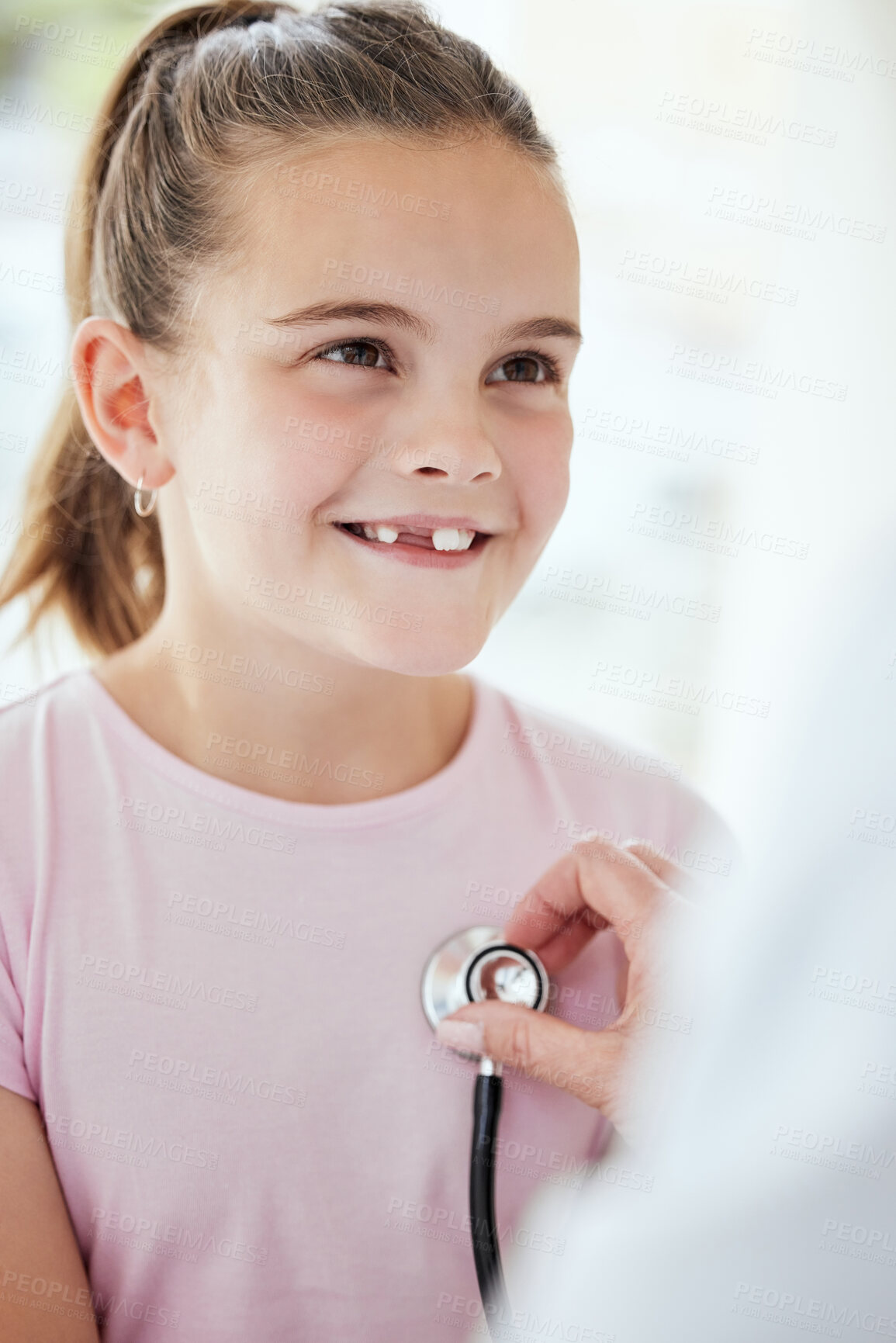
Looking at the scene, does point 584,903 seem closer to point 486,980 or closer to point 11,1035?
point 486,980

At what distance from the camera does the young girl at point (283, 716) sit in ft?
2.30

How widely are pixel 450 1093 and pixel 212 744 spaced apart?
29 centimetres

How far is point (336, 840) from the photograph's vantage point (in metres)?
0.81

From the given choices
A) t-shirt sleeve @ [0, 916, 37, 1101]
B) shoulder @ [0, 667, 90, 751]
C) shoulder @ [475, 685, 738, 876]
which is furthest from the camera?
shoulder @ [475, 685, 738, 876]

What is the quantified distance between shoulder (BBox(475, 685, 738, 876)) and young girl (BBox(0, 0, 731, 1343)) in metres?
0.09

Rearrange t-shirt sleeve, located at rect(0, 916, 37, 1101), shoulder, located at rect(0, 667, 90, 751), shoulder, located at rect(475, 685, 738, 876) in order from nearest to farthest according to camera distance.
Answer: t-shirt sleeve, located at rect(0, 916, 37, 1101) < shoulder, located at rect(0, 667, 90, 751) < shoulder, located at rect(475, 685, 738, 876)

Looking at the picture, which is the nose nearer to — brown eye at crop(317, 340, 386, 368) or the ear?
brown eye at crop(317, 340, 386, 368)

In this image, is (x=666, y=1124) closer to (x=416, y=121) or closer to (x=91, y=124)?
(x=416, y=121)

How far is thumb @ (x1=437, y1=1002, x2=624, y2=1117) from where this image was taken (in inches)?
28.2

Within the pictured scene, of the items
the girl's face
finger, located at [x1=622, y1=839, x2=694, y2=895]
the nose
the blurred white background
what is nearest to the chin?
the girl's face

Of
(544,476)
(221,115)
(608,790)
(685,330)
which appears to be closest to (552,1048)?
(608,790)

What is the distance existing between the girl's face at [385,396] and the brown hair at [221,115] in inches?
1.0

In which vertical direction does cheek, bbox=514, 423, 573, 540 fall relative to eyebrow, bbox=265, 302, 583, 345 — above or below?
below

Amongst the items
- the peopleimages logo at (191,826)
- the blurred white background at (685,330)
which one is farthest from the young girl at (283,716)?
the blurred white background at (685,330)
